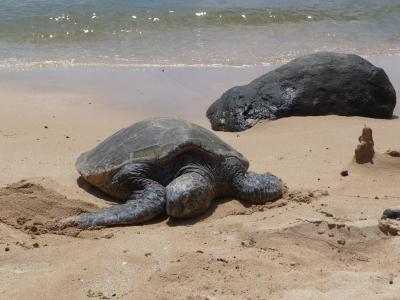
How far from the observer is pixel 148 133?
16.8 ft

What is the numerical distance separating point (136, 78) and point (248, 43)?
3496 mm

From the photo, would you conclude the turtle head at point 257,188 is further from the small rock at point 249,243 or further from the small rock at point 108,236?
the small rock at point 108,236

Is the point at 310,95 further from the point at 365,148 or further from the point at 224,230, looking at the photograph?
the point at 224,230

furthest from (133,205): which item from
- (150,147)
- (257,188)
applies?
(257,188)

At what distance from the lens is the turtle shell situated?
16.1ft

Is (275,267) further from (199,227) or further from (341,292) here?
(199,227)

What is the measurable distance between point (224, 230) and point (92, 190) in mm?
1490

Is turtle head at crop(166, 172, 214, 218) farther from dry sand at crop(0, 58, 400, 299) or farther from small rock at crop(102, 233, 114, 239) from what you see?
small rock at crop(102, 233, 114, 239)

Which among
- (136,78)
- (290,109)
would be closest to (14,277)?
(290,109)

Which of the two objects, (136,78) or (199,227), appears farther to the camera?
(136,78)

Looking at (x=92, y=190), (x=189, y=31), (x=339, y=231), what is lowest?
(x=189, y=31)

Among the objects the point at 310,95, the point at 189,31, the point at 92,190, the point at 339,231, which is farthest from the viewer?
the point at 189,31

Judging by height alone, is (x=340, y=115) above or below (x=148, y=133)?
below

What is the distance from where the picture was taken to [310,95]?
7.36 meters
